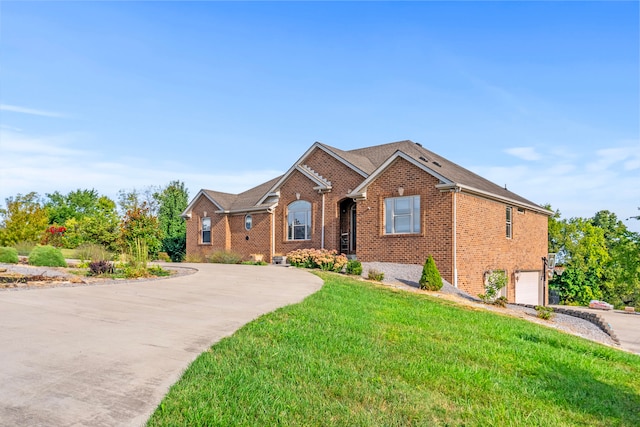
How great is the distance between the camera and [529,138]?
19219 mm

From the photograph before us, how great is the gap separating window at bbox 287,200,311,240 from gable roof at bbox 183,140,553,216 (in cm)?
131

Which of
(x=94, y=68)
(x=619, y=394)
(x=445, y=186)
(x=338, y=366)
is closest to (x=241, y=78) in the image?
(x=94, y=68)

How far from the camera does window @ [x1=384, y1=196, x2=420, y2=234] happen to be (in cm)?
1908

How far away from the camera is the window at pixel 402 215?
751 inches

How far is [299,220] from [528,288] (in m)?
13.0

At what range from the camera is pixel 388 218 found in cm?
1986

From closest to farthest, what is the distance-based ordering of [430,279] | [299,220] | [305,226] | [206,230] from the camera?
[430,279]
[305,226]
[299,220]
[206,230]

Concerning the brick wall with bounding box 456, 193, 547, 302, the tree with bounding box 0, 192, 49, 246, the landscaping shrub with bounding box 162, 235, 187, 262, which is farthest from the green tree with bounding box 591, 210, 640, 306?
the tree with bounding box 0, 192, 49, 246

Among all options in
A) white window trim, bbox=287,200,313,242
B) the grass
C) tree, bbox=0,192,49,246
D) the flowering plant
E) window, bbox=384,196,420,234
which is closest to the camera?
the grass

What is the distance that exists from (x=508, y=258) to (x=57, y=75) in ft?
65.7

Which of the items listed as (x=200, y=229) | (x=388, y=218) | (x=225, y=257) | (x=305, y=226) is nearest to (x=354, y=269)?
(x=388, y=218)

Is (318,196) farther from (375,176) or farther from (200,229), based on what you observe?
(200,229)

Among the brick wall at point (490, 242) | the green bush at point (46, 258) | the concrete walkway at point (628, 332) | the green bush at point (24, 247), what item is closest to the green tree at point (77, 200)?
the green bush at point (24, 247)

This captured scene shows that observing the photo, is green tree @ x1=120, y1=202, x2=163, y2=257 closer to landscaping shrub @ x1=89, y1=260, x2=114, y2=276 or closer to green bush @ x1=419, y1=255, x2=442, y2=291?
landscaping shrub @ x1=89, y1=260, x2=114, y2=276
